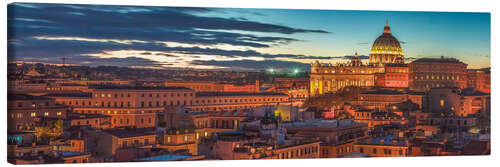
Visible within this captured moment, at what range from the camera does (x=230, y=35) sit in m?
24.5

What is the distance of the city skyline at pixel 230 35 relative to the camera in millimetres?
22344

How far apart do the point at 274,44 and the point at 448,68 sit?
30.1 feet

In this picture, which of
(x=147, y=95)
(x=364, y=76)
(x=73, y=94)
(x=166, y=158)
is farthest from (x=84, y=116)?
(x=364, y=76)

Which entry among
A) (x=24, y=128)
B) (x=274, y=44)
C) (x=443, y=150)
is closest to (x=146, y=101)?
(x=274, y=44)

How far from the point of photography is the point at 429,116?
29.3 metres

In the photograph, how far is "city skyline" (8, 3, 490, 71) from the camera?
22344 mm

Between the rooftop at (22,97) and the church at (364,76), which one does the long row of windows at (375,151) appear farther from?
the church at (364,76)

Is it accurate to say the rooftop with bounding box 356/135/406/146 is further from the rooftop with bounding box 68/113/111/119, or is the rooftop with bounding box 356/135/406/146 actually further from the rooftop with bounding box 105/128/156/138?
the rooftop with bounding box 68/113/111/119

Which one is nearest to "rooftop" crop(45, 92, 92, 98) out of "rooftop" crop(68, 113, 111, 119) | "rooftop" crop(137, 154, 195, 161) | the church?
"rooftop" crop(68, 113, 111, 119)

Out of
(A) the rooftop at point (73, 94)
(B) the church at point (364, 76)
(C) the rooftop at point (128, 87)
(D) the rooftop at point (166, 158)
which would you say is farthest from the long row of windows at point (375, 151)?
(B) the church at point (364, 76)

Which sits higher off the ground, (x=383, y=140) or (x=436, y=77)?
(x=436, y=77)

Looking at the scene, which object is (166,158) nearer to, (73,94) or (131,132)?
(131,132)

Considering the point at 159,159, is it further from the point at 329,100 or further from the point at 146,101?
the point at 329,100

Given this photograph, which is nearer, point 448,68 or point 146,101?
point 146,101
